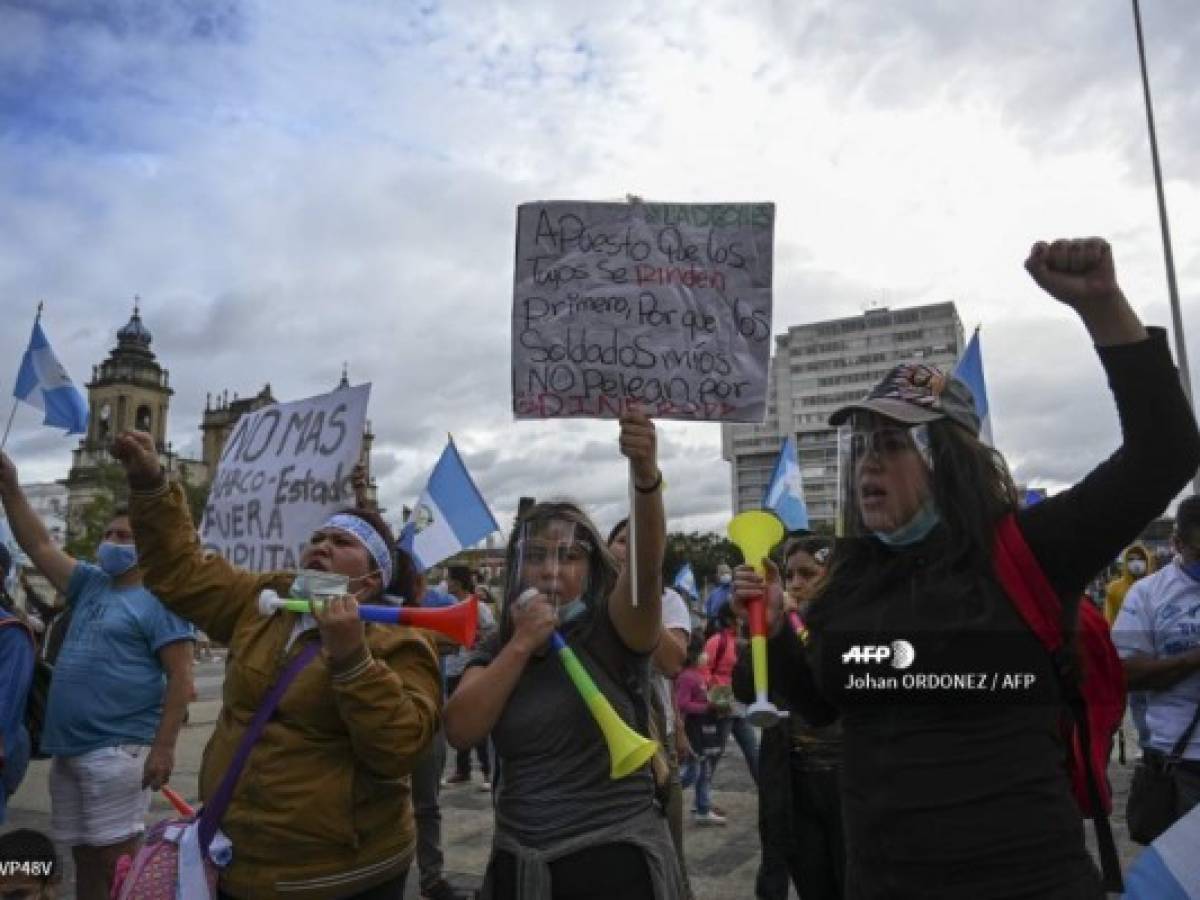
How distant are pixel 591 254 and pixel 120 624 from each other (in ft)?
9.35

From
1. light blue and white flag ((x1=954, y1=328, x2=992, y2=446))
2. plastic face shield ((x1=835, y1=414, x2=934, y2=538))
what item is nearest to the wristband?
plastic face shield ((x1=835, y1=414, x2=934, y2=538))

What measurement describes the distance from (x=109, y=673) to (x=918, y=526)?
3.76m

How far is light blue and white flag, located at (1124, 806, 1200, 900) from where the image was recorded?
147 centimetres

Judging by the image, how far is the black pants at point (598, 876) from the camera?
2.46 m

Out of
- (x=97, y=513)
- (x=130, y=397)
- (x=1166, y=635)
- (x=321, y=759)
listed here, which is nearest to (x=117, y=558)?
(x=321, y=759)

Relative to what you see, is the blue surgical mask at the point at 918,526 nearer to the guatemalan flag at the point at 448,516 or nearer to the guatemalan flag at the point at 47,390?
the guatemalan flag at the point at 448,516

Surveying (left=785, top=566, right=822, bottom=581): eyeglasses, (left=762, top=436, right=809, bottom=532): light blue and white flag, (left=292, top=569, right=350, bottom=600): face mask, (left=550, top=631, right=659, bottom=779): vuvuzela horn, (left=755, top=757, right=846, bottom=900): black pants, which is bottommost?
(left=755, top=757, right=846, bottom=900): black pants

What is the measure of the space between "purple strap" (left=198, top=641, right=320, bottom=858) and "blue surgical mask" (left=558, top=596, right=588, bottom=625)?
0.77m

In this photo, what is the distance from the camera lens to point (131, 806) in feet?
13.7

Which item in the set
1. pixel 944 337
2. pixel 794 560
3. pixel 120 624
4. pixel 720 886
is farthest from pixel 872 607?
pixel 944 337

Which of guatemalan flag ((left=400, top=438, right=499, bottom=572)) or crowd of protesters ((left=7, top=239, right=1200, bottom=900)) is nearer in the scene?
crowd of protesters ((left=7, top=239, right=1200, bottom=900))

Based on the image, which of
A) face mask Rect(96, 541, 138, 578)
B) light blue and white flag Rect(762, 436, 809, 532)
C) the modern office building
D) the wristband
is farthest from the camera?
the modern office building

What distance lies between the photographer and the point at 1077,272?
69.2 inches

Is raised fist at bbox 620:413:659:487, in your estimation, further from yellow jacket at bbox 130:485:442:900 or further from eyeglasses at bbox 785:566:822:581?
eyeglasses at bbox 785:566:822:581
